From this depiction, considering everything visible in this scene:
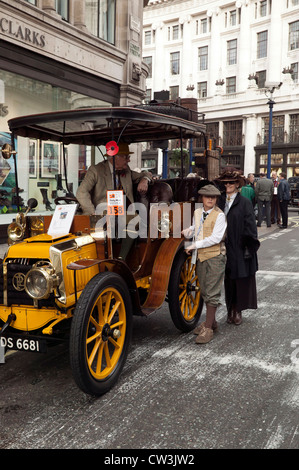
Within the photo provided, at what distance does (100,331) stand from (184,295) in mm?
1796

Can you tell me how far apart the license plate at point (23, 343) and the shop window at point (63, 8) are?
11.3 m

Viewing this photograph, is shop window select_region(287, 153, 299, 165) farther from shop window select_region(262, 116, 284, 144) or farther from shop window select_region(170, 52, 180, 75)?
shop window select_region(170, 52, 180, 75)

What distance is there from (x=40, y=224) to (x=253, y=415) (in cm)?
249

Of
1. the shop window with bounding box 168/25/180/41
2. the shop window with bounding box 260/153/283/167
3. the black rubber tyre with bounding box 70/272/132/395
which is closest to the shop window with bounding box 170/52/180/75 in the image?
the shop window with bounding box 168/25/180/41

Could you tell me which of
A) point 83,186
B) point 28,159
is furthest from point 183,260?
point 28,159

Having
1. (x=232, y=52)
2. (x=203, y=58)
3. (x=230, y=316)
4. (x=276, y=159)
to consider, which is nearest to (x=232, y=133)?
(x=276, y=159)

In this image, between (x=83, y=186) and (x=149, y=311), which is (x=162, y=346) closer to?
(x=149, y=311)

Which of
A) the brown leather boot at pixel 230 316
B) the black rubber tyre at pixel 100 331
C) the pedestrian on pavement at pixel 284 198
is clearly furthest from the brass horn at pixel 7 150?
the pedestrian on pavement at pixel 284 198

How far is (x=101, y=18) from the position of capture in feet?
46.9

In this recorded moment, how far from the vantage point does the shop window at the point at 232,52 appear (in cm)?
4325

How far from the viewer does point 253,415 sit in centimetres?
322

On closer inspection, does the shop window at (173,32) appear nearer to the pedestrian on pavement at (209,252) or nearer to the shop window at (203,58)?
the shop window at (203,58)
